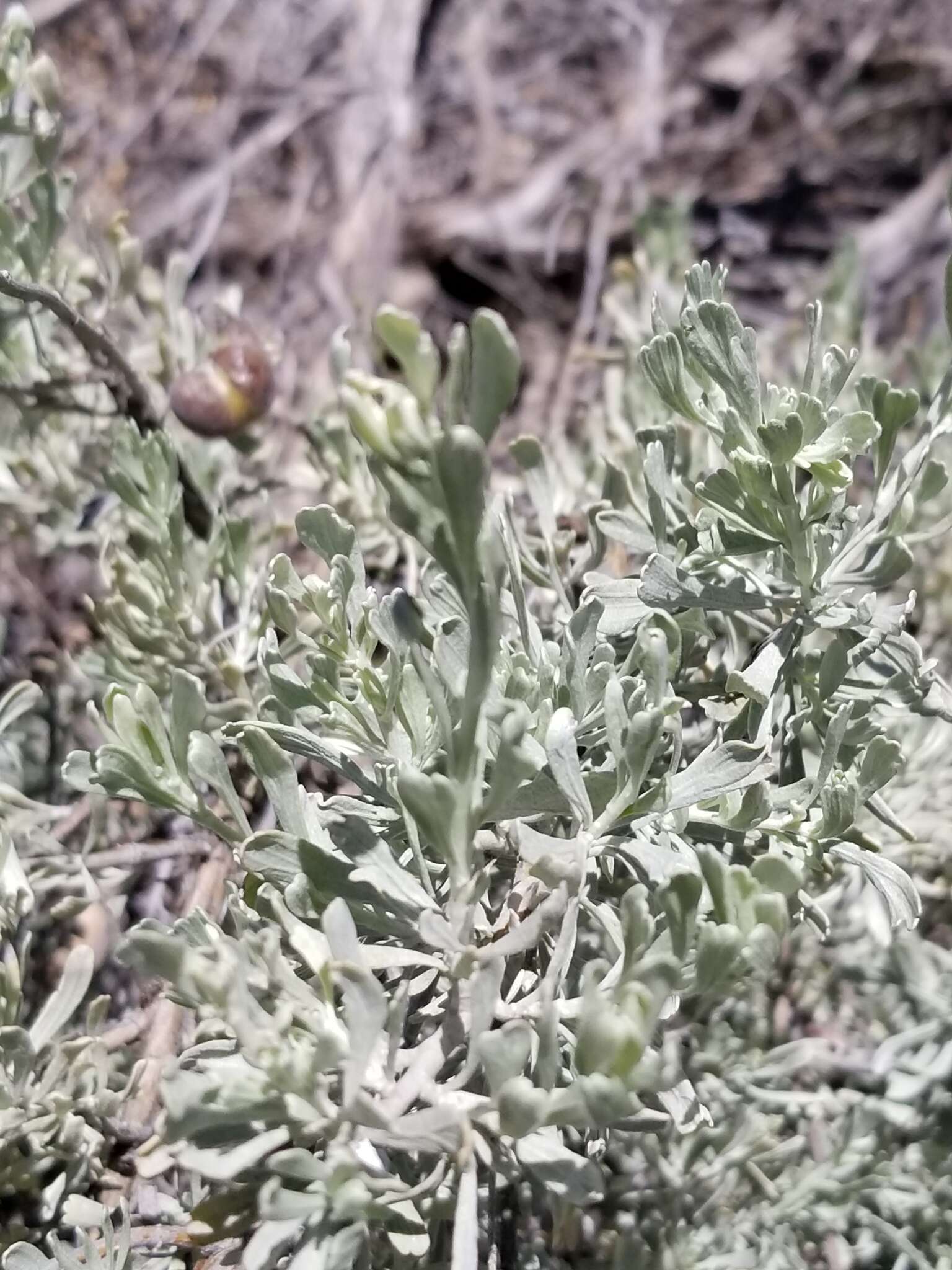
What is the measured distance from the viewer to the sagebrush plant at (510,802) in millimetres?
632

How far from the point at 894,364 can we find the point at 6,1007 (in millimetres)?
1852

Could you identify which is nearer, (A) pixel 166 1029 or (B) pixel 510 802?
(B) pixel 510 802

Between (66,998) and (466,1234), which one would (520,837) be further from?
(66,998)

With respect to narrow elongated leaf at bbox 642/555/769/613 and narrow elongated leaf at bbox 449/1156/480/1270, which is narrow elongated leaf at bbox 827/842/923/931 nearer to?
narrow elongated leaf at bbox 642/555/769/613

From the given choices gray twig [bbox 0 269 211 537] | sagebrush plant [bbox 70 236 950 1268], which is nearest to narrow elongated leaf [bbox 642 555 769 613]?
sagebrush plant [bbox 70 236 950 1268]

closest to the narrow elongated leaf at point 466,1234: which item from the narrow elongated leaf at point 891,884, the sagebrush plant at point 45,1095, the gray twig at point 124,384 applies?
the narrow elongated leaf at point 891,884

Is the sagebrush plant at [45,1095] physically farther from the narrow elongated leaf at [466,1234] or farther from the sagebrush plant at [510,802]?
the narrow elongated leaf at [466,1234]

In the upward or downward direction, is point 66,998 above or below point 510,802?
below

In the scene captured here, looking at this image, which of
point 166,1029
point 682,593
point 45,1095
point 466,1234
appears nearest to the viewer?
point 466,1234

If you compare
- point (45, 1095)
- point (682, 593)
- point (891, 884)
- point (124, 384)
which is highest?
point (124, 384)

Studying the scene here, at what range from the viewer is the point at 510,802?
0.82m

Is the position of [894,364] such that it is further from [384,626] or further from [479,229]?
[384,626]

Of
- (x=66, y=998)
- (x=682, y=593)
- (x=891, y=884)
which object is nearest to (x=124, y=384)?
(x=66, y=998)

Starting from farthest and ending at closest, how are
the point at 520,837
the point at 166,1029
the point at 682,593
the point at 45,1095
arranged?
1. the point at 166,1029
2. the point at 45,1095
3. the point at 682,593
4. the point at 520,837
